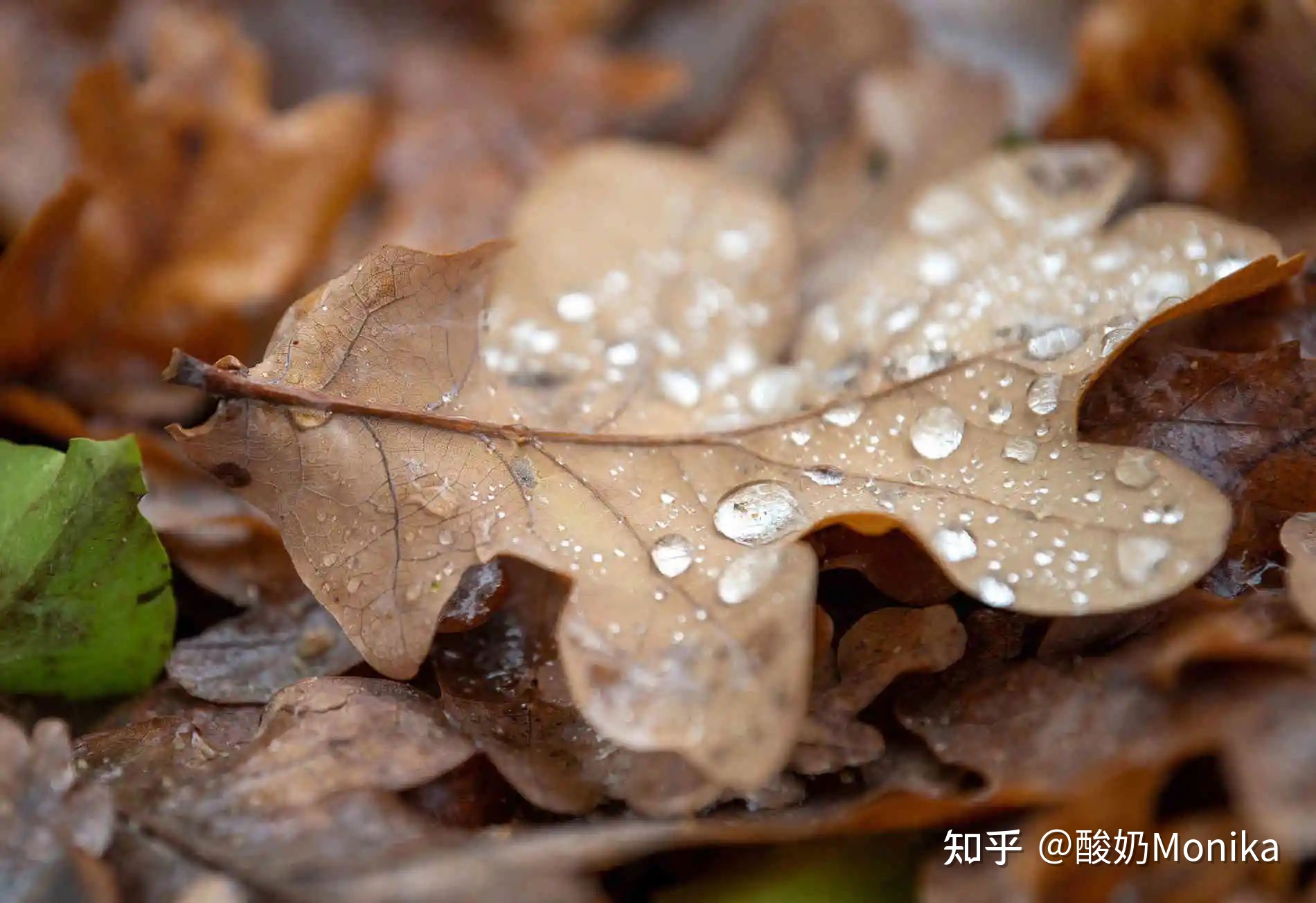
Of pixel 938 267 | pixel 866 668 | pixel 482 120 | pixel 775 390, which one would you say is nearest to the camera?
pixel 866 668

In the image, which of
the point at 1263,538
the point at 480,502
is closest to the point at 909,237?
the point at 1263,538

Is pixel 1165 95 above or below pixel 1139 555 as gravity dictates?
above

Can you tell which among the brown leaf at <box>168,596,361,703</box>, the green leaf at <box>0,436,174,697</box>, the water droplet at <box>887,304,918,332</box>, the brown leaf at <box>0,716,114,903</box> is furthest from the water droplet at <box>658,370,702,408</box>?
the brown leaf at <box>0,716,114,903</box>

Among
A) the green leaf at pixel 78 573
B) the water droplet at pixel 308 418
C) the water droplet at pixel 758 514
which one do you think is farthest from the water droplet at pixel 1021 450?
the green leaf at pixel 78 573

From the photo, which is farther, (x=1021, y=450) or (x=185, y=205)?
(x=185, y=205)

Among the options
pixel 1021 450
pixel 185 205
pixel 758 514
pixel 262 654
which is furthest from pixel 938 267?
pixel 185 205

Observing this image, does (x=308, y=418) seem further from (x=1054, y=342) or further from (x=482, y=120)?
(x=482, y=120)

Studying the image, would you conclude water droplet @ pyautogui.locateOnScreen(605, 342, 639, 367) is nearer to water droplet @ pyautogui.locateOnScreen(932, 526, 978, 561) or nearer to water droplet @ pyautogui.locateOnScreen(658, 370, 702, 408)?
water droplet @ pyautogui.locateOnScreen(658, 370, 702, 408)
